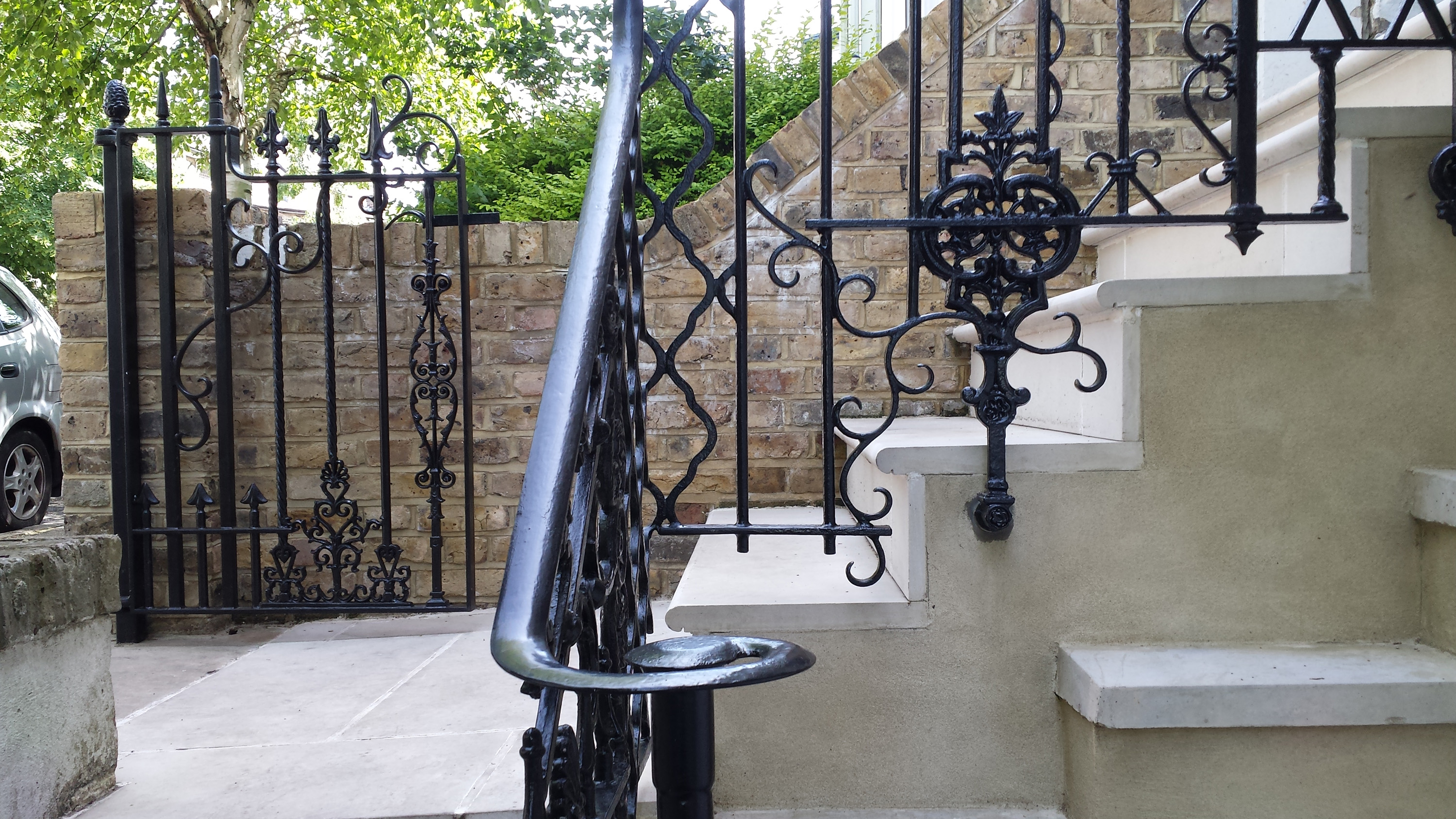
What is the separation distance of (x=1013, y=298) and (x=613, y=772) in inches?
86.8

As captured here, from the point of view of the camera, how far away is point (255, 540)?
315 cm

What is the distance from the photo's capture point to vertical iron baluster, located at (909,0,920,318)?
1670mm

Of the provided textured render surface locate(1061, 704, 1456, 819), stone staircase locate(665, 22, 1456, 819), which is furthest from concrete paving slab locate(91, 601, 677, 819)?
textured render surface locate(1061, 704, 1456, 819)

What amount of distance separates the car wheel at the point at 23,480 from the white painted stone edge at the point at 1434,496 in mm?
6735

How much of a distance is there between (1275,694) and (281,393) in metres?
3.00

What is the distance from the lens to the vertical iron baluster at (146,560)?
3131 mm

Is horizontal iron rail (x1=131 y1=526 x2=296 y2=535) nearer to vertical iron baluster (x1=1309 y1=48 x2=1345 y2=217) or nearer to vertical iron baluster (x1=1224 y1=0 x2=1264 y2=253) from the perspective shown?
vertical iron baluster (x1=1224 y1=0 x2=1264 y2=253)

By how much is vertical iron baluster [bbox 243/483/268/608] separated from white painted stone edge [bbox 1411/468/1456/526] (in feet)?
10.7

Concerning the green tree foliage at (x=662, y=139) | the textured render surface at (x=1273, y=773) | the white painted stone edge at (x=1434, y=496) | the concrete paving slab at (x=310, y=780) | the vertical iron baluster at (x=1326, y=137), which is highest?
the green tree foliage at (x=662, y=139)

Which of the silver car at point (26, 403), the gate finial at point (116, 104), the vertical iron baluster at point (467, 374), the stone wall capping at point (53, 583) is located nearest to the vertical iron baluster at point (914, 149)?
the stone wall capping at point (53, 583)

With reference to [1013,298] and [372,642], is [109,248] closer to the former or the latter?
[372,642]

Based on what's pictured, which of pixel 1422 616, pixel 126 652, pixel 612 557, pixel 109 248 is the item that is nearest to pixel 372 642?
pixel 126 652

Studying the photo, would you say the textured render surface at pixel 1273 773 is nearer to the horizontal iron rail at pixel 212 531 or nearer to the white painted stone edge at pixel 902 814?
the white painted stone edge at pixel 902 814

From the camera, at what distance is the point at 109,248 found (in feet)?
10.2
